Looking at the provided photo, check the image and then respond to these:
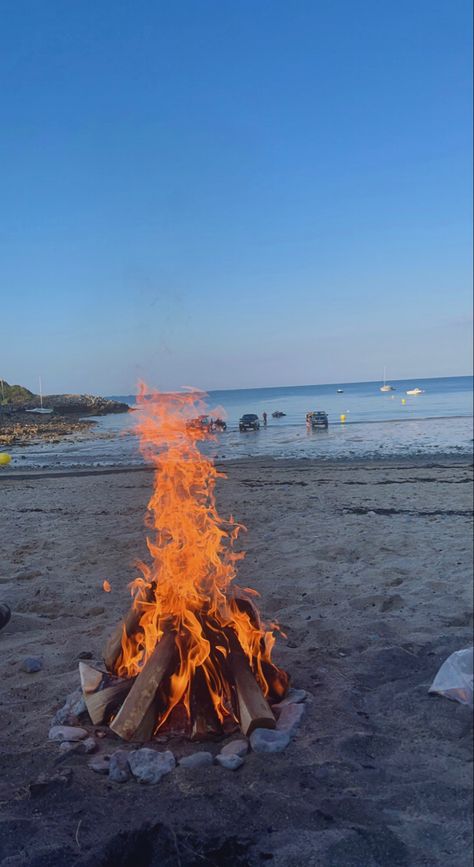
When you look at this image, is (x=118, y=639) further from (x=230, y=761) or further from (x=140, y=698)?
(x=230, y=761)

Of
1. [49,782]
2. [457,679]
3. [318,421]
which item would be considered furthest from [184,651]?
[318,421]

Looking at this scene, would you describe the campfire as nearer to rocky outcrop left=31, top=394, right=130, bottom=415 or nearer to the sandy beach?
the sandy beach

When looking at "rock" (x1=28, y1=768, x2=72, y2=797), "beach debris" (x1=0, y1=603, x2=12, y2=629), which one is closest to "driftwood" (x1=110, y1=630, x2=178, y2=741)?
"rock" (x1=28, y1=768, x2=72, y2=797)

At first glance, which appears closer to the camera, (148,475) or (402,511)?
(402,511)

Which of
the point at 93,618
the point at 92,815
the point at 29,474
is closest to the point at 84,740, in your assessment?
the point at 92,815

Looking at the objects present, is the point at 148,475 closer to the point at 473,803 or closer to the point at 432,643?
the point at 432,643

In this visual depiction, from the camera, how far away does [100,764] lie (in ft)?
8.89

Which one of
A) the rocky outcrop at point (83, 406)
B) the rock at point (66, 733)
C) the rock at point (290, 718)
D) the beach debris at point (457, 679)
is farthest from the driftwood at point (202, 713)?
the rocky outcrop at point (83, 406)

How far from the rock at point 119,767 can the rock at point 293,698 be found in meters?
0.90

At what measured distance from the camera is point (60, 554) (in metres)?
6.27

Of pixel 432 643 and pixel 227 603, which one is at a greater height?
pixel 227 603

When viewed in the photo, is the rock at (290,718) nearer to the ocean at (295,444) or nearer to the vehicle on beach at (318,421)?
the ocean at (295,444)

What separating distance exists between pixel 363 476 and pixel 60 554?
332 inches

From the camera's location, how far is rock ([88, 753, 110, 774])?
2670 mm
